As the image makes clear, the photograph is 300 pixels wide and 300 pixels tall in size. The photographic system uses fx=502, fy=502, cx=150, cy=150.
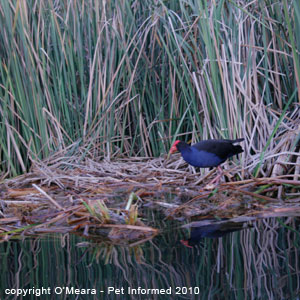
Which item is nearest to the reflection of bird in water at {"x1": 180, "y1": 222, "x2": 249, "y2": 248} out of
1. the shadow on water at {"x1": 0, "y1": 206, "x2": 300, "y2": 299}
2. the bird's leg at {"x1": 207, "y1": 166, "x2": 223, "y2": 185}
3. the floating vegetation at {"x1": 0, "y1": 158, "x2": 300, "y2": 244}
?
the shadow on water at {"x1": 0, "y1": 206, "x2": 300, "y2": 299}

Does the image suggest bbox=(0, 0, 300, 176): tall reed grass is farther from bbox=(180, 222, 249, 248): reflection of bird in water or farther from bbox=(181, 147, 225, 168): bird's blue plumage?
bbox=(180, 222, 249, 248): reflection of bird in water

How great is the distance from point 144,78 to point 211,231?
181 centimetres

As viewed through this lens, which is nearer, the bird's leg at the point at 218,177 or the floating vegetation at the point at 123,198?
the floating vegetation at the point at 123,198

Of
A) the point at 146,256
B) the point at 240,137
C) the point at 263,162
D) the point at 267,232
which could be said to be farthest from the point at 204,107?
the point at 146,256

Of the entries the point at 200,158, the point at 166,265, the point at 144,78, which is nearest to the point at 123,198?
the point at 200,158

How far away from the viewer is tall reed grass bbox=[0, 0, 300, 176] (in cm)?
317

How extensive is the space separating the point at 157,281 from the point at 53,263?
1.45 feet

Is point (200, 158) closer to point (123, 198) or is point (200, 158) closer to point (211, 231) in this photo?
point (123, 198)

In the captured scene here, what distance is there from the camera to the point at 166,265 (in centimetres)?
163

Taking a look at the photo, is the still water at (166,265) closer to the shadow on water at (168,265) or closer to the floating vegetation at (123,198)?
the shadow on water at (168,265)

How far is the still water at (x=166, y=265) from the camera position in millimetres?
1410

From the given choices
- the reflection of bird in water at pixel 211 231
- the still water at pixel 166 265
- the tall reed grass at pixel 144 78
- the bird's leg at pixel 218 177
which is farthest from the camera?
the tall reed grass at pixel 144 78

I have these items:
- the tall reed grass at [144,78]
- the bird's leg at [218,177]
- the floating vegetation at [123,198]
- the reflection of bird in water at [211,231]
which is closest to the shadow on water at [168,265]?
the reflection of bird in water at [211,231]

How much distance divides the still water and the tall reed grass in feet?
3.60
